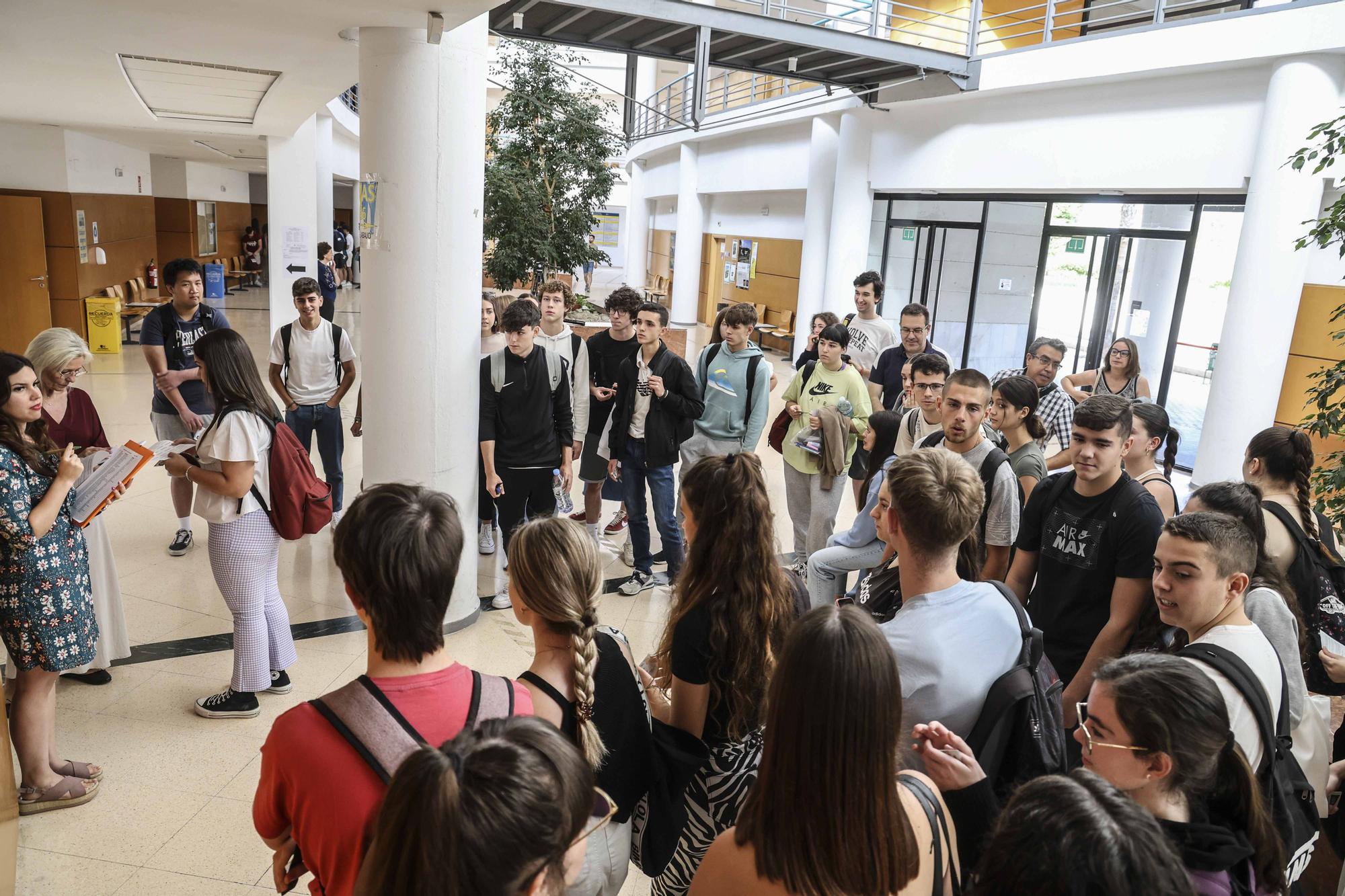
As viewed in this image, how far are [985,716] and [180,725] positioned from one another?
127 inches

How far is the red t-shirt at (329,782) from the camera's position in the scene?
145 cm

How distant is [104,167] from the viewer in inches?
525

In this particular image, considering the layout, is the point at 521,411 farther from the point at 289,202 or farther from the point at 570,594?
the point at 289,202

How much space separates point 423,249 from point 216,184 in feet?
Result: 62.5

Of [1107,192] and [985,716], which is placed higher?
[1107,192]

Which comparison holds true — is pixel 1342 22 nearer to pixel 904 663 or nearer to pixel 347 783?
pixel 904 663

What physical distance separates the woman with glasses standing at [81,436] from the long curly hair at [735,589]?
8.86ft

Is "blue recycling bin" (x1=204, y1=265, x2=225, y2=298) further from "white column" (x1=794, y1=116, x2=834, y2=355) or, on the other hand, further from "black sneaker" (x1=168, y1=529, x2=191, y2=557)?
"black sneaker" (x1=168, y1=529, x2=191, y2=557)

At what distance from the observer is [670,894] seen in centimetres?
213

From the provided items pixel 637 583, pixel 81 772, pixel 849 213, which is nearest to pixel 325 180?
pixel 849 213

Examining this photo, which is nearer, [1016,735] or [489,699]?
[489,699]

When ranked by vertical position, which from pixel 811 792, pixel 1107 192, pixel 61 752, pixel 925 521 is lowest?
pixel 61 752

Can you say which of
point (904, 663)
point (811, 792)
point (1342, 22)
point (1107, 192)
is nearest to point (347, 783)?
point (811, 792)

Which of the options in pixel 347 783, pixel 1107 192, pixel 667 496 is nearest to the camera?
pixel 347 783
